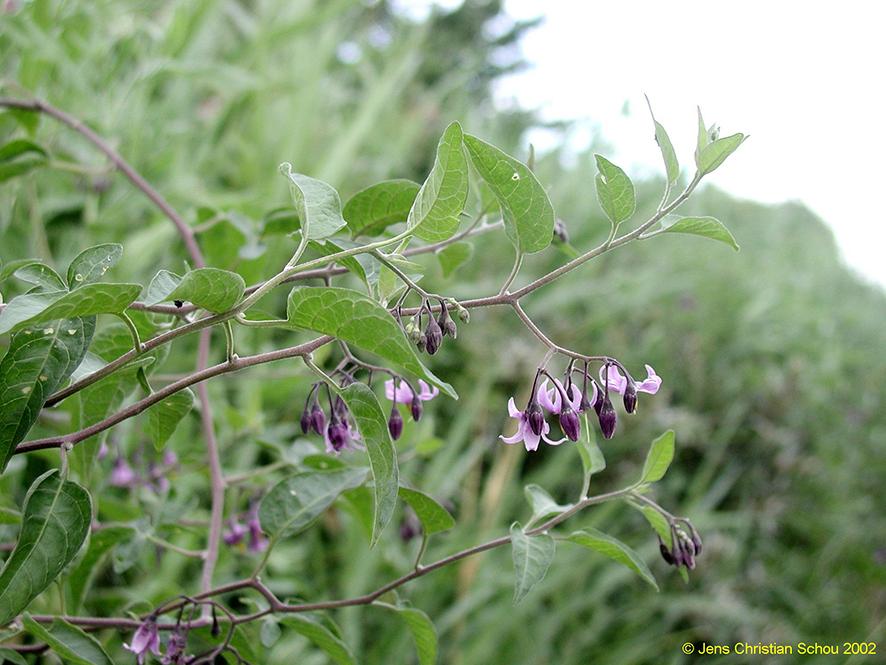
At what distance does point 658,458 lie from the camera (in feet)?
2.61

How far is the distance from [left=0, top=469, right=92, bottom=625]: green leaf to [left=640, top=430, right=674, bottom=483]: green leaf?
597 millimetres

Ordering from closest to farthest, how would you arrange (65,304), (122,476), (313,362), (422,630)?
(65,304), (313,362), (422,630), (122,476)

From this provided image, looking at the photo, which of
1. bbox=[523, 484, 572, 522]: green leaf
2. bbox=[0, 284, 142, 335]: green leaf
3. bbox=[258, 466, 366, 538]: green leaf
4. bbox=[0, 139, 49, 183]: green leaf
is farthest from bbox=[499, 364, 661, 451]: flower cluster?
bbox=[0, 139, 49, 183]: green leaf

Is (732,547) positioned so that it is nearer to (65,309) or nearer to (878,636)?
(878,636)

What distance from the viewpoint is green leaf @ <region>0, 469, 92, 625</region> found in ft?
1.67

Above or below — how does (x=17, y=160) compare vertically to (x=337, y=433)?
above

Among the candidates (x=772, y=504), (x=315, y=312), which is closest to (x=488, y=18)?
(x=772, y=504)

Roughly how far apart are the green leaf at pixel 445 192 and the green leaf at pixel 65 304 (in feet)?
0.76

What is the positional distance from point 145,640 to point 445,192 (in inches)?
22.6

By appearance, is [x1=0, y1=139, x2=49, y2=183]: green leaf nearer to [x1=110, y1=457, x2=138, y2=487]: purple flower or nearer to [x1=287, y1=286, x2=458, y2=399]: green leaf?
[x1=110, y1=457, x2=138, y2=487]: purple flower

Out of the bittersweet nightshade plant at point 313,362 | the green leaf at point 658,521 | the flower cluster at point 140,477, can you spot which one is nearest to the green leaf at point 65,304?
the bittersweet nightshade plant at point 313,362

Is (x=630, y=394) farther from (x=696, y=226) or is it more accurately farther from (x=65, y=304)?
(x=65, y=304)

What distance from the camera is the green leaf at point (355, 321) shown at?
468 mm

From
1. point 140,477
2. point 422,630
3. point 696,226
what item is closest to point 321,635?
point 422,630
